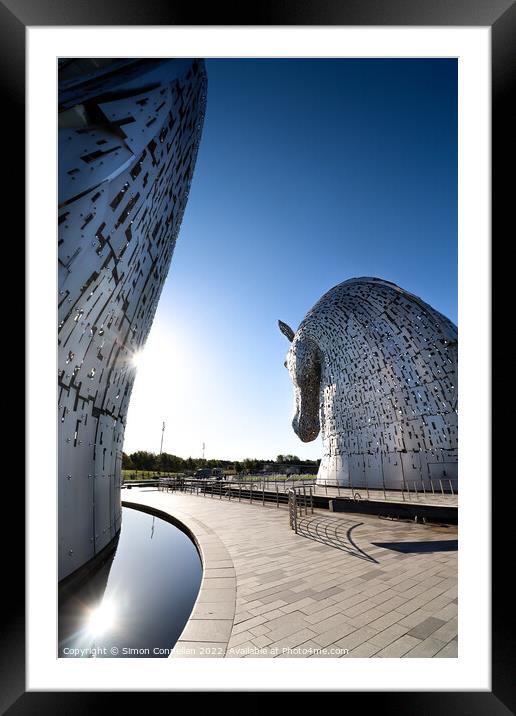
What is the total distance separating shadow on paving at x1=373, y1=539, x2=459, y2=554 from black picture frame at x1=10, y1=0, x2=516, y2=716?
3.67 metres

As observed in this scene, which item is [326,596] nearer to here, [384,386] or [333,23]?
[333,23]

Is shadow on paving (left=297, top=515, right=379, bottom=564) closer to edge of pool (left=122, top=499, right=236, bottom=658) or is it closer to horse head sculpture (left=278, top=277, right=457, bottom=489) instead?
edge of pool (left=122, top=499, right=236, bottom=658)

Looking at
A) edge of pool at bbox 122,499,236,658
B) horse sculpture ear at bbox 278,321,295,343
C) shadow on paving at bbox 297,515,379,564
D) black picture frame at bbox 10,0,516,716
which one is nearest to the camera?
black picture frame at bbox 10,0,516,716

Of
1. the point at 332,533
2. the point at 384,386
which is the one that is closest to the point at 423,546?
the point at 332,533

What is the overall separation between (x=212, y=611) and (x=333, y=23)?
5.39m

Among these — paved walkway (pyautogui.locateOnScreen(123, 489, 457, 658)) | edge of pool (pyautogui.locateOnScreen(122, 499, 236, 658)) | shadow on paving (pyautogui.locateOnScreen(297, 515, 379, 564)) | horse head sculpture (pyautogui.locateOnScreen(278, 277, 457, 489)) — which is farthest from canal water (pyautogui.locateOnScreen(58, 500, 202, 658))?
horse head sculpture (pyautogui.locateOnScreen(278, 277, 457, 489))

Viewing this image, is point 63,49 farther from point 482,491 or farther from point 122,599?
point 122,599

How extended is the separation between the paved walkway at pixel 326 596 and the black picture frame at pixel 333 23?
47cm

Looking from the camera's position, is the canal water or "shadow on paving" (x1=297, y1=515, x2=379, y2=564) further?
"shadow on paving" (x1=297, y1=515, x2=379, y2=564)

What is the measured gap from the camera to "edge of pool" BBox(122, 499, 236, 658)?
2.72 meters

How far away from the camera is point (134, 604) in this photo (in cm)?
498

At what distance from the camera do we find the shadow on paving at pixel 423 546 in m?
5.71

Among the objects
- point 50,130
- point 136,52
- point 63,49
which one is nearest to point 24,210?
point 50,130

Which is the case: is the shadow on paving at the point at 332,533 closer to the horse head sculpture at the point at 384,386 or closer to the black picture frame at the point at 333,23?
the black picture frame at the point at 333,23
